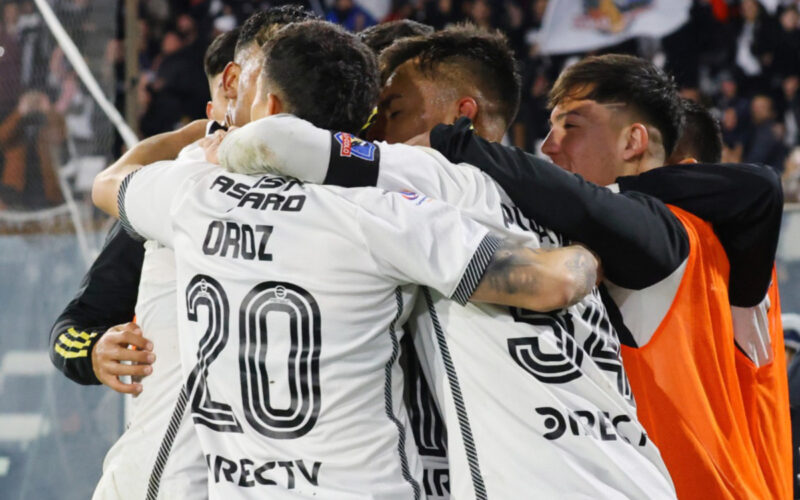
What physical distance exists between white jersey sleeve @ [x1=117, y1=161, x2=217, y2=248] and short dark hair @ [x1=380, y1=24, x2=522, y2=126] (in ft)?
2.03

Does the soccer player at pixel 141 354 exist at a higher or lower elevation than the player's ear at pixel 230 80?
lower

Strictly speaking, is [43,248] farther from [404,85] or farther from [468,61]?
[468,61]

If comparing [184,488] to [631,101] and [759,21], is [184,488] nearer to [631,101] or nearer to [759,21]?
[631,101]

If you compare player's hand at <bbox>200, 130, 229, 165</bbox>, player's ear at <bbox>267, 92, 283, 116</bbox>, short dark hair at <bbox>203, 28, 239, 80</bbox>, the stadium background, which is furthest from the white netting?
player's ear at <bbox>267, 92, 283, 116</bbox>

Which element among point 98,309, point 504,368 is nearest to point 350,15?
point 98,309

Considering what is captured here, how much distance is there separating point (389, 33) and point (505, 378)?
5.46 ft

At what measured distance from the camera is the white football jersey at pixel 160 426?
2.15m

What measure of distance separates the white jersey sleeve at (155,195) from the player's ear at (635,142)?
3.30 ft

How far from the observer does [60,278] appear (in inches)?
173

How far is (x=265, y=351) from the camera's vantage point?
187 centimetres

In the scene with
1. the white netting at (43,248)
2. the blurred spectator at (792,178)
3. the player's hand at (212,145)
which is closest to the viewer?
the player's hand at (212,145)

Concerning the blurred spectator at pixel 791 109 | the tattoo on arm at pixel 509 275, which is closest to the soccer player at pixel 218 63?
the tattoo on arm at pixel 509 275

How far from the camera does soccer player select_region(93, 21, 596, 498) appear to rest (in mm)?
1823

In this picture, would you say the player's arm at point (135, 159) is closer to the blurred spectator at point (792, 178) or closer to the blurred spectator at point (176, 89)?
the blurred spectator at point (792, 178)
